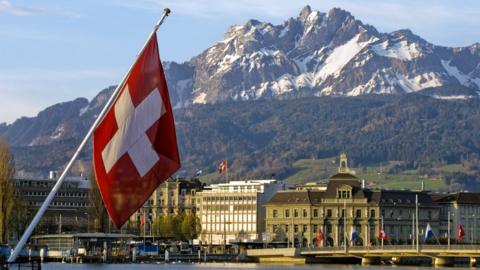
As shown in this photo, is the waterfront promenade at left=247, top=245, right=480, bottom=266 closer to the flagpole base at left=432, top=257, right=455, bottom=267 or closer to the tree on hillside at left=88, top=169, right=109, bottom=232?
the flagpole base at left=432, top=257, right=455, bottom=267

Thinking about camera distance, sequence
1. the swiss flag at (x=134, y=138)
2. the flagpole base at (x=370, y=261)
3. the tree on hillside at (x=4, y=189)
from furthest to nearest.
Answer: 1. the flagpole base at (x=370, y=261)
2. the tree on hillside at (x=4, y=189)
3. the swiss flag at (x=134, y=138)

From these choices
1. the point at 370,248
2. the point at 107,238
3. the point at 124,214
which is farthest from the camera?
the point at 107,238

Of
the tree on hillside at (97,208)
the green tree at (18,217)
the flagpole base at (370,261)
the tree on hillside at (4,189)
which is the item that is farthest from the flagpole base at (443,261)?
the green tree at (18,217)

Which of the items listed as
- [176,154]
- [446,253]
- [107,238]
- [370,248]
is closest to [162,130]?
[176,154]

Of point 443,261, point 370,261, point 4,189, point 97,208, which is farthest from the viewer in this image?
point 97,208

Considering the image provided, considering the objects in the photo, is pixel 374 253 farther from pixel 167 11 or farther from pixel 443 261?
pixel 167 11

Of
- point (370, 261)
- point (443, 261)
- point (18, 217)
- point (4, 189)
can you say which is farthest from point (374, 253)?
point (18, 217)

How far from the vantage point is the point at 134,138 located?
1078 inches

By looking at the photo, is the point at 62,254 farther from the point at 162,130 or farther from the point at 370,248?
the point at 162,130

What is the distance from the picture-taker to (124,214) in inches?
1069

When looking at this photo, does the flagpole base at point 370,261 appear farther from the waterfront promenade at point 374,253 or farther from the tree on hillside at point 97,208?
the tree on hillside at point 97,208

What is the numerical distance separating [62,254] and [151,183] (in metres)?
144

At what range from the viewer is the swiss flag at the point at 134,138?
89.0 feet

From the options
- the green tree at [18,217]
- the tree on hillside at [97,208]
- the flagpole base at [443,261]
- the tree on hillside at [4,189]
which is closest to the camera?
the tree on hillside at [4,189]
